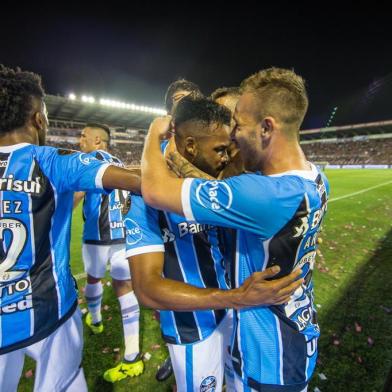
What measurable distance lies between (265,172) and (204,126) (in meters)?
0.54

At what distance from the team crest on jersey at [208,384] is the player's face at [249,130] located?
140 cm

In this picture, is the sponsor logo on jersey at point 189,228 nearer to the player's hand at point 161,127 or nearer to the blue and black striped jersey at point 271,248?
the blue and black striped jersey at point 271,248

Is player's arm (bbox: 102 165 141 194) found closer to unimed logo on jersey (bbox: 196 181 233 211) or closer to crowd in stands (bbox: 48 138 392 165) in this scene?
unimed logo on jersey (bbox: 196 181 233 211)

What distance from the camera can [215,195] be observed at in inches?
45.6

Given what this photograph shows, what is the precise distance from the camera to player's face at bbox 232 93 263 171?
4.47 feet

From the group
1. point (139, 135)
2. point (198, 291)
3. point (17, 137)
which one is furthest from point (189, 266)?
point (139, 135)

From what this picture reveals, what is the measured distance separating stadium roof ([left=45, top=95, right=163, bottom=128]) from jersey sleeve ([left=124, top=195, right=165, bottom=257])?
38.4 meters

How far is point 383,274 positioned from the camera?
484 cm

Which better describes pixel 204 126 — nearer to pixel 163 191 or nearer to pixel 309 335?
pixel 163 191

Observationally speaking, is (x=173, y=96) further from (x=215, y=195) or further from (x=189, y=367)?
(x=189, y=367)

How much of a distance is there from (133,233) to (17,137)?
968 millimetres

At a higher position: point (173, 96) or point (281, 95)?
point (173, 96)

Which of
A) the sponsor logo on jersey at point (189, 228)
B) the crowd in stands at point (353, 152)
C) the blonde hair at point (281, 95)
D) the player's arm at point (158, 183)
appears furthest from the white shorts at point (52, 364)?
the crowd in stands at point (353, 152)

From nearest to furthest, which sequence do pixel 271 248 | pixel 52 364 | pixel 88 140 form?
pixel 271 248 < pixel 52 364 < pixel 88 140
